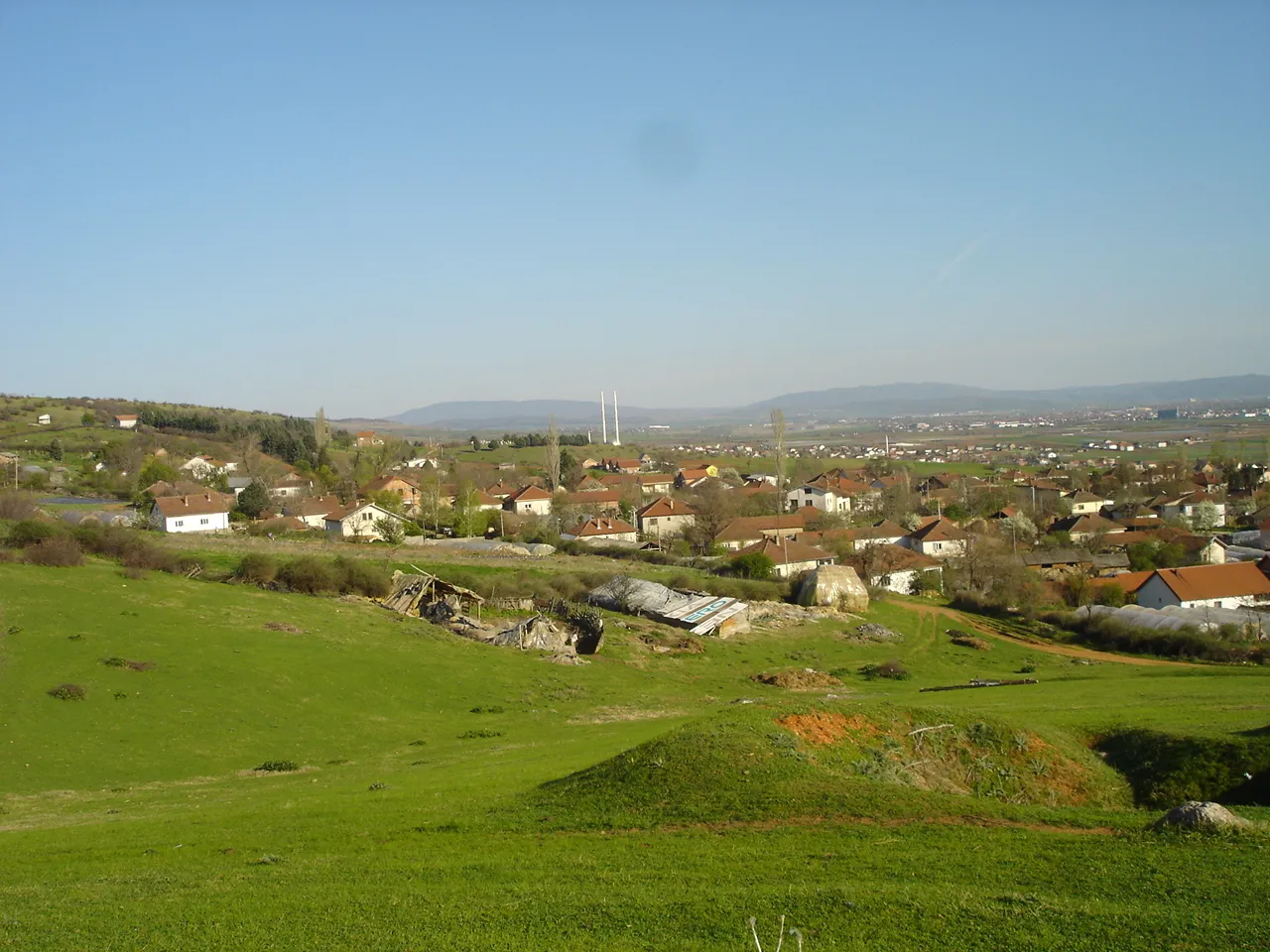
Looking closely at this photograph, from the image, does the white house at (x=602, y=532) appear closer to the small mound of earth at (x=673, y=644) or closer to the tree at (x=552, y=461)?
the tree at (x=552, y=461)

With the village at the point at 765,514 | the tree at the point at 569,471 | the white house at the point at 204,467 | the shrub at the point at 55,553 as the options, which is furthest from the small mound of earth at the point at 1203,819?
the tree at the point at 569,471

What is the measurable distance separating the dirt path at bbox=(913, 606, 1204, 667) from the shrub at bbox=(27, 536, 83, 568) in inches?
1894

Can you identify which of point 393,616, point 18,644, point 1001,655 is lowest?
point 1001,655

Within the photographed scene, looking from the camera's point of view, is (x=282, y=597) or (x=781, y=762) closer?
(x=781, y=762)

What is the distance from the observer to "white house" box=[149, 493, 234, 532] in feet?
257

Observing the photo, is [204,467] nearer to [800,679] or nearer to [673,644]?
[673,644]

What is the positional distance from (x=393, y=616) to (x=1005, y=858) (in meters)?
37.6

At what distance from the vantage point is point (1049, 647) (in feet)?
173

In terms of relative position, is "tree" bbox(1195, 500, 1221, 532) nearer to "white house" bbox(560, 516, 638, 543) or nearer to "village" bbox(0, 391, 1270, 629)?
"village" bbox(0, 391, 1270, 629)

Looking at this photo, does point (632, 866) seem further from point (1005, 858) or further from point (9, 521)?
point (9, 521)

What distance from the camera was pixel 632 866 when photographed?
13234mm

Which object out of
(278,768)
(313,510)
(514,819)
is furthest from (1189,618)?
(313,510)

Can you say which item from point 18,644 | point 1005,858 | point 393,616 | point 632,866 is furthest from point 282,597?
point 1005,858

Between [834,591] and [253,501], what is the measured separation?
57902mm
